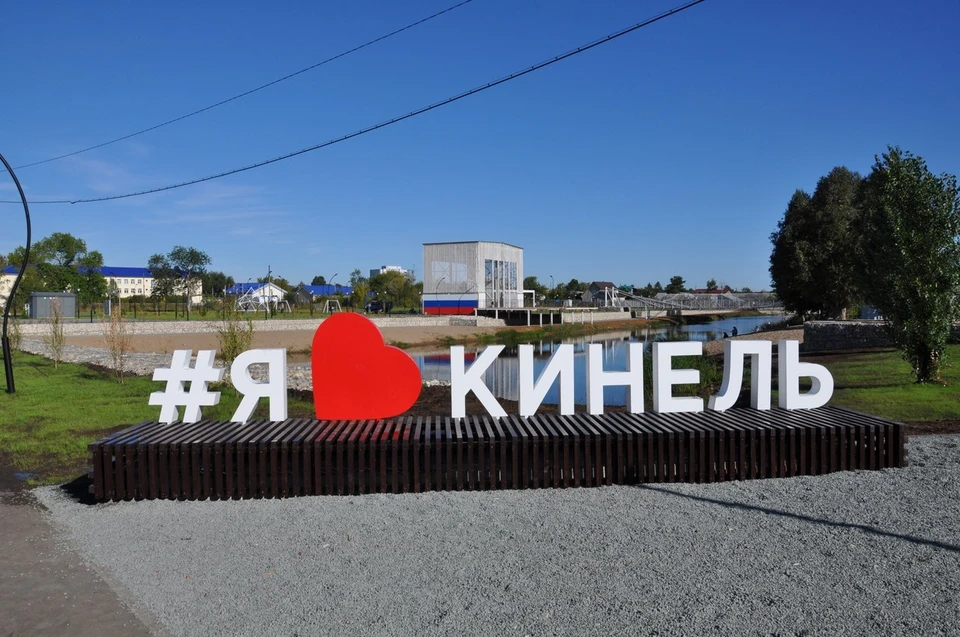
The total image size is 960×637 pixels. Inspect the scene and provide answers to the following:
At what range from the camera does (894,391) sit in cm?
1526

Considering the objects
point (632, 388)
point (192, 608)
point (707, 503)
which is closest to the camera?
point (192, 608)

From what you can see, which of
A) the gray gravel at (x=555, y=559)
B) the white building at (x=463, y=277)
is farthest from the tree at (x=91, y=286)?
the gray gravel at (x=555, y=559)

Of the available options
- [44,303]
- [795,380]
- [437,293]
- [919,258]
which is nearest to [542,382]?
[795,380]

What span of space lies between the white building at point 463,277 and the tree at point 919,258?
6082 cm

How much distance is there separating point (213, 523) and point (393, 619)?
296 cm

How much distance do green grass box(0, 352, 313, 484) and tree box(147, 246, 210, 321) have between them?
54761mm

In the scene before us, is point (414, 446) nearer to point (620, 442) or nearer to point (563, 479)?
point (563, 479)

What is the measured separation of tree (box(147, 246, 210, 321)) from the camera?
238 feet

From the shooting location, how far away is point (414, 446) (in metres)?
7.85

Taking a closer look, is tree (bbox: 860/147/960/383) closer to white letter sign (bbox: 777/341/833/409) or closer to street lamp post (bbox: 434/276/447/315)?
white letter sign (bbox: 777/341/833/409)

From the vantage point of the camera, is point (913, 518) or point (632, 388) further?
point (632, 388)

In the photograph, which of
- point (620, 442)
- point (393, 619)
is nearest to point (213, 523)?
point (393, 619)

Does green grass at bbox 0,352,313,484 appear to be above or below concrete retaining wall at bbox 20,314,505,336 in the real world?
below

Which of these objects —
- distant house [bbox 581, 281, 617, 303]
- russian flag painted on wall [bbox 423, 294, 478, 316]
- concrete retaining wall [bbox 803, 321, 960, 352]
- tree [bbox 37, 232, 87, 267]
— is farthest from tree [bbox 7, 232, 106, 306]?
distant house [bbox 581, 281, 617, 303]
